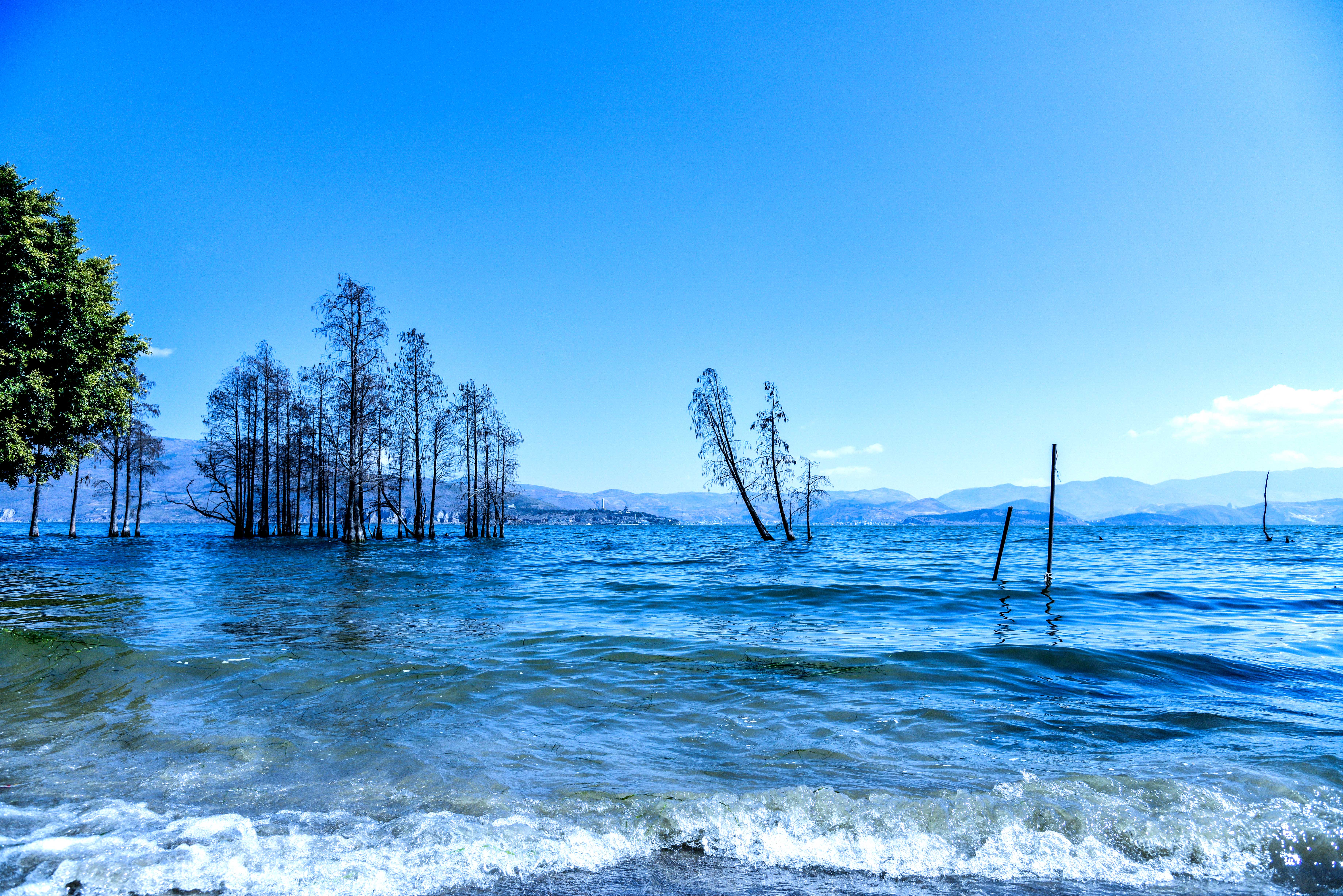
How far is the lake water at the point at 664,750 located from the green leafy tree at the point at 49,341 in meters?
8.71

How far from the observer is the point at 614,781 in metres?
4.66

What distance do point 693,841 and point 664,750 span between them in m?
1.60

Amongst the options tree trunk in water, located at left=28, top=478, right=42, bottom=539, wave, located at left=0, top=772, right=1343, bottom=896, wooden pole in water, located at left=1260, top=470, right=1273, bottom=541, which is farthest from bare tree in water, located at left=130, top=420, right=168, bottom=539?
wooden pole in water, located at left=1260, top=470, right=1273, bottom=541

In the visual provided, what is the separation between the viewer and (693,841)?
379cm

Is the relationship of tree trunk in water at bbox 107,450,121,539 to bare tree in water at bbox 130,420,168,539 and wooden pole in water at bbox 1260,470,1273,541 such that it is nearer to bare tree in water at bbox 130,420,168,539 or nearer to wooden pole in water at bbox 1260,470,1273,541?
bare tree in water at bbox 130,420,168,539

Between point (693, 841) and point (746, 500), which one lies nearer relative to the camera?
point (693, 841)

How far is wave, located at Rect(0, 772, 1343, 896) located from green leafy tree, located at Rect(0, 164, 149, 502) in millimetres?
21199

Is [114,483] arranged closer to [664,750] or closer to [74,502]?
[74,502]

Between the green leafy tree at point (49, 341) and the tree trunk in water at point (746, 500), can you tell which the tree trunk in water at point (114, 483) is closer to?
the green leafy tree at point (49, 341)

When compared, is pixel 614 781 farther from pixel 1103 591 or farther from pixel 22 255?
pixel 22 255

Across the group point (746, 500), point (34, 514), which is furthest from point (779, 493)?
point (34, 514)

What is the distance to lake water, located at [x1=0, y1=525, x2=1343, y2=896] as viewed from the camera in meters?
3.47

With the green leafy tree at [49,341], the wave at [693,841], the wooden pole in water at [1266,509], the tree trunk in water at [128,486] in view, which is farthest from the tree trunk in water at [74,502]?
the wooden pole in water at [1266,509]

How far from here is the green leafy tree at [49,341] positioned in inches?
710
